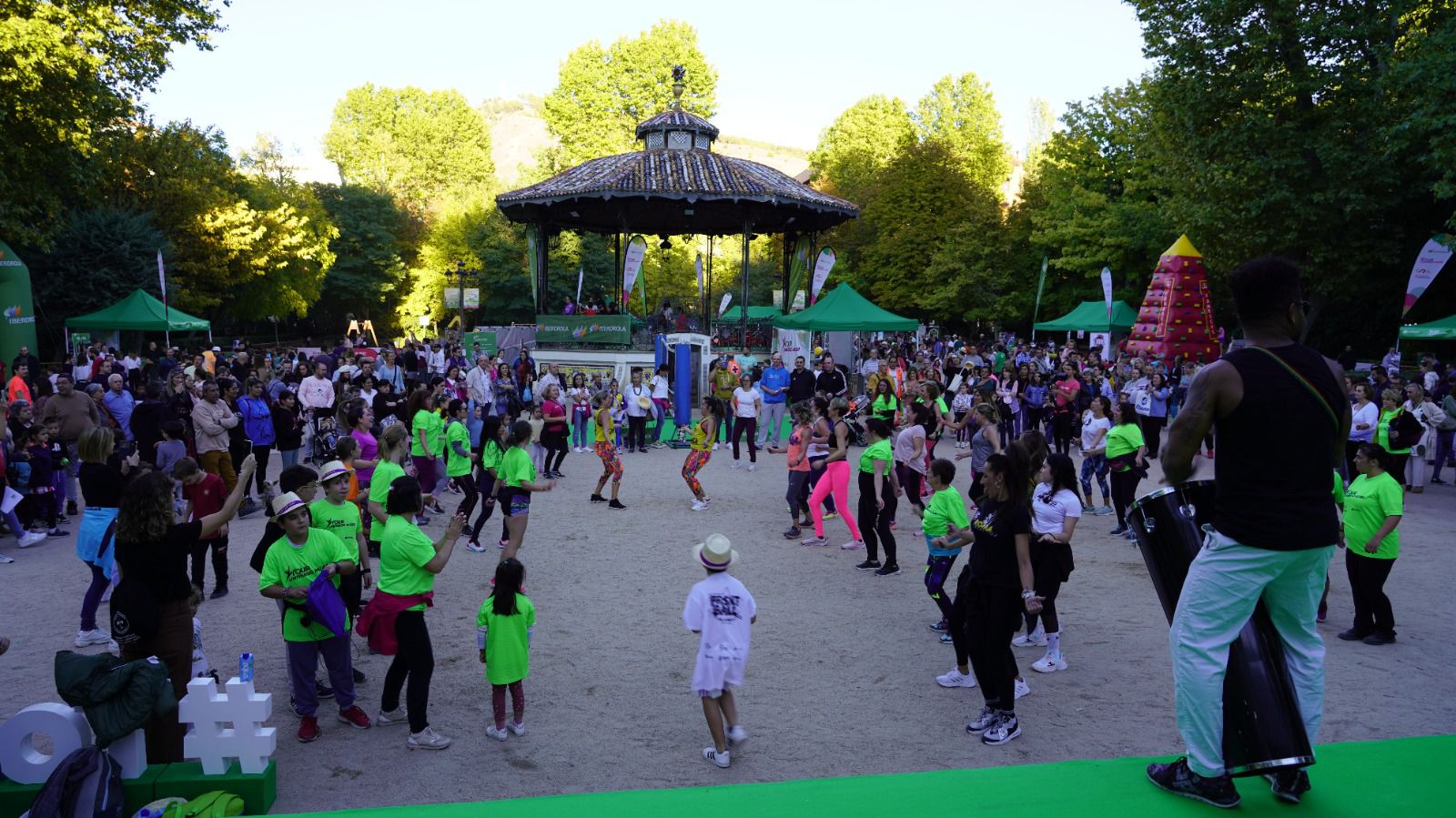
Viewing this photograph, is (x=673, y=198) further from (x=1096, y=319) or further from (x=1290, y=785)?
(x=1290, y=785)

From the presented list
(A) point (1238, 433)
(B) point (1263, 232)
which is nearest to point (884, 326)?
(B) point (1263, 232)

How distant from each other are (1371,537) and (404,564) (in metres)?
6.70

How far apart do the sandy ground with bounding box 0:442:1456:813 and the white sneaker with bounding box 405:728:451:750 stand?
0.05 metres

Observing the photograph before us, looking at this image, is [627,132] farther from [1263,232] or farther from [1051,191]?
[1263,232]

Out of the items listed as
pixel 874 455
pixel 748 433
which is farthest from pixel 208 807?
→ pixel 748 433

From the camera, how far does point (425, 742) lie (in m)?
5.37

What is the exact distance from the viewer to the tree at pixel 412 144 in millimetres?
66125

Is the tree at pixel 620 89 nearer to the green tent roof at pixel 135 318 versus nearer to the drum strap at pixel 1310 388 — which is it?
the green tent roof at pixel 135 318

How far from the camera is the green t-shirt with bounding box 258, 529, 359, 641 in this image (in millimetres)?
5227

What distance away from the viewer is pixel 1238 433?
2.89 m

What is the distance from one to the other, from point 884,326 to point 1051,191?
21641 millimetres

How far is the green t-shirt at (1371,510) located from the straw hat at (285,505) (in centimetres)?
719

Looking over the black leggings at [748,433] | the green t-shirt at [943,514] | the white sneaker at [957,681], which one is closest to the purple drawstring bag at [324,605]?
the white sneaker at [957,681]

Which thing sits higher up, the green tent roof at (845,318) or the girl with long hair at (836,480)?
the green tent roof at (845,318)
